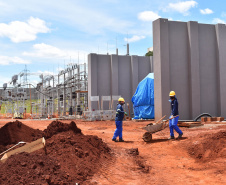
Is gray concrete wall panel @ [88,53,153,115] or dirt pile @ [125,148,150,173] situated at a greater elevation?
gray concrete wall panel @ [88,53,153,115]

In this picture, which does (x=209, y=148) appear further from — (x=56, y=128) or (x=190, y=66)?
(x=190, y=66)

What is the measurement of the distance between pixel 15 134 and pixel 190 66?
14371 mm

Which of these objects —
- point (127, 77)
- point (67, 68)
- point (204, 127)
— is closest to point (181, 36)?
point (204, 127)

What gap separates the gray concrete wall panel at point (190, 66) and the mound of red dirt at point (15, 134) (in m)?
11.2

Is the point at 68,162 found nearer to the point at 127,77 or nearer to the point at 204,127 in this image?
the point at 204,127

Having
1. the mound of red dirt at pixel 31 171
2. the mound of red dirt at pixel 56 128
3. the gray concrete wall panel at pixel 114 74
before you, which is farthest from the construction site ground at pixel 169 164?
the gray concrete wall panel at pixel 114 74

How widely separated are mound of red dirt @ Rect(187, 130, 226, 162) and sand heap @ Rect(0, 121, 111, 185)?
2932 millimetres

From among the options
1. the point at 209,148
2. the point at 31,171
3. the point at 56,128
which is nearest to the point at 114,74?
the point at 56,128

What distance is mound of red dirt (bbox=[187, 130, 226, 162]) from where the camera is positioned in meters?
8.07

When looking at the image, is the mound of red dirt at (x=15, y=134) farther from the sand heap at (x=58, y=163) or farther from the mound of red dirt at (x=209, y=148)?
the mound of red dirt at (x=209, y=148)

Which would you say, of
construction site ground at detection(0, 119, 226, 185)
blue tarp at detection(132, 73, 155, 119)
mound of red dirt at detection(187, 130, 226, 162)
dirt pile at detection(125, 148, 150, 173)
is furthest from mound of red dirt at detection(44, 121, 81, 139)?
blue tarp at detection(132, 73, 155, 119)

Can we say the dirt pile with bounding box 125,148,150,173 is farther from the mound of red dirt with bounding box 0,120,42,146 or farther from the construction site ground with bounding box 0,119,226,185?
the mound of red dirt with bounding box 0,120,42,146

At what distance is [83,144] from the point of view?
7.64 meters

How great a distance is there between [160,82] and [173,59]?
214 centimetres
